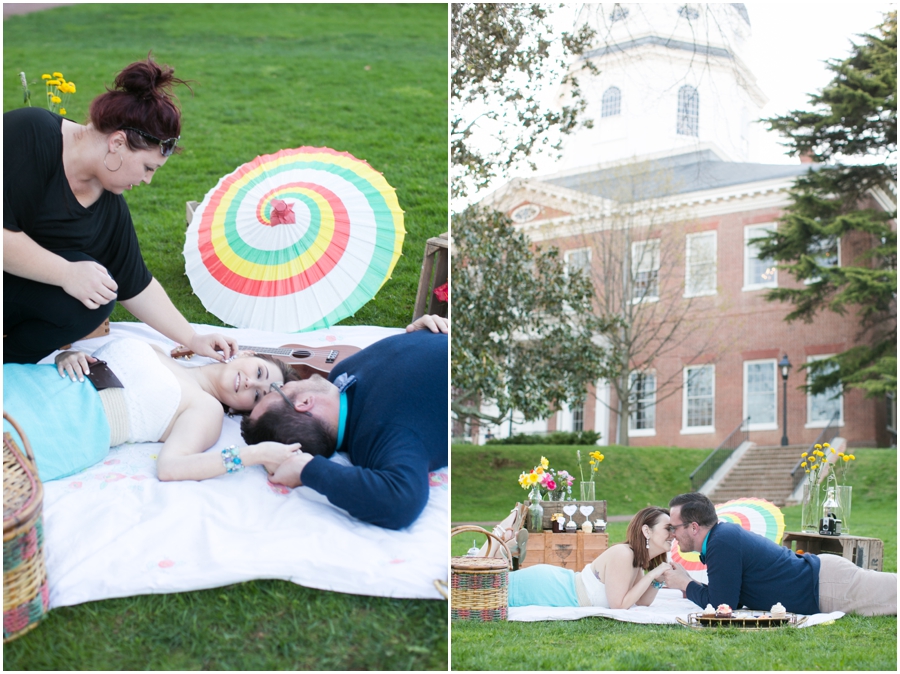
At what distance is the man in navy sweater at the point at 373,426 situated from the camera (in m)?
2.49

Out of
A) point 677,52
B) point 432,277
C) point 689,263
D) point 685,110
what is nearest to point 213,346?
point 432,277

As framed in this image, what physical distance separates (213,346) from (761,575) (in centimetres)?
247

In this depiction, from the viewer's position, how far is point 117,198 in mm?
2914

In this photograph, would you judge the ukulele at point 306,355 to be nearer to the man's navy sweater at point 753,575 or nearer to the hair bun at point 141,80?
the hair bun at point 141,80

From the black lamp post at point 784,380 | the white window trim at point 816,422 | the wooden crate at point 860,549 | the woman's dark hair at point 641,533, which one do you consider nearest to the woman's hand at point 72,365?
the woman's dark hair at point 641,533

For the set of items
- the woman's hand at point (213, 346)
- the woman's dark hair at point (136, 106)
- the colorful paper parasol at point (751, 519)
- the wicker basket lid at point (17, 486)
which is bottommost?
the colorful paper parasol at point (751, 519)

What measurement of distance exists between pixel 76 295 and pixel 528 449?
9.48m

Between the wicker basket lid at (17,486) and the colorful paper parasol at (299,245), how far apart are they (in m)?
1.28

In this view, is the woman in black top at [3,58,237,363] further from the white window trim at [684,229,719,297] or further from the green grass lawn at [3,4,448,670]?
the white window trim at [684,229,719,297]

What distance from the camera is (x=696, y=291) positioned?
50.2 ft

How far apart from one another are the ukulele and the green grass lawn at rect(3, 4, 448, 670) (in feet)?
1.88

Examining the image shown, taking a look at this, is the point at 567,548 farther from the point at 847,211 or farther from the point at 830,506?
the point at 847,211

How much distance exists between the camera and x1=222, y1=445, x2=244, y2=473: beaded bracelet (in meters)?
2.64

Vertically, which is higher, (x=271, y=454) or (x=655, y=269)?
(x=655, y=269)
